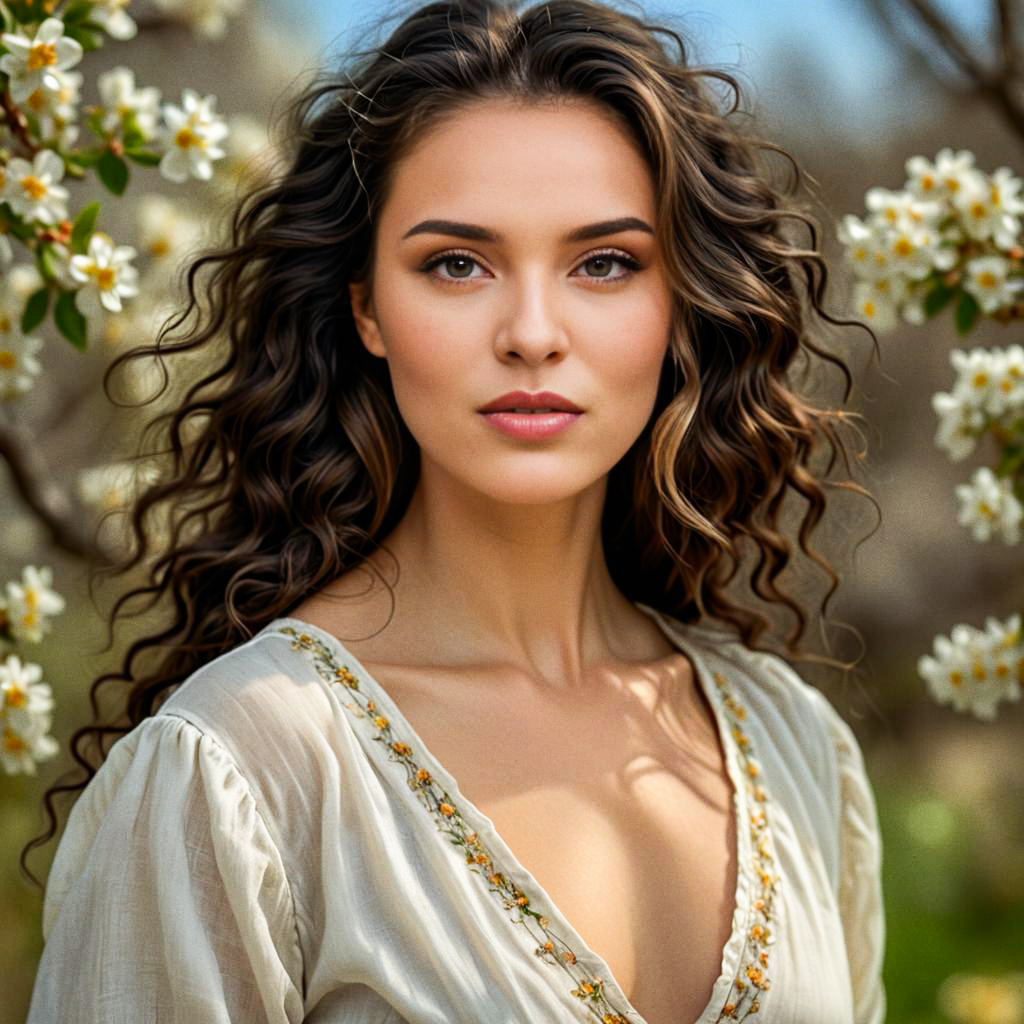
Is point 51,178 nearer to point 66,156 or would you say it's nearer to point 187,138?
point 66,156

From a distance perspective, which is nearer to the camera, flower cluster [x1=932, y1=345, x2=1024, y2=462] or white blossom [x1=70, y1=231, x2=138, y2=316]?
white blossom [x1=70, y1=231, x2=138, y2=316]

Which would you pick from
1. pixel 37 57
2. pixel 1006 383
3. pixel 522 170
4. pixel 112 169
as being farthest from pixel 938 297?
pixel 37 57

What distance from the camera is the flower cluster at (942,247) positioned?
2201 mm

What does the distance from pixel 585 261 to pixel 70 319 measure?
27.2 inches

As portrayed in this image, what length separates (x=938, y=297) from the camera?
2252 mm

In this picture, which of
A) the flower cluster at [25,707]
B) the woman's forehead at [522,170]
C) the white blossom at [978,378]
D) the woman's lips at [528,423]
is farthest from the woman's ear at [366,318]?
the white blossom at [978,378]

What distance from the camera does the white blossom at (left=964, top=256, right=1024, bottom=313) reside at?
7.20ft

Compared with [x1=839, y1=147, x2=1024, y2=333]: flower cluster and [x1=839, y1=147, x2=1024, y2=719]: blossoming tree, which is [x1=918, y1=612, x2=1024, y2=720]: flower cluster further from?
[x1=839, y1=147, x2=1024, y2=333]: flower cluster

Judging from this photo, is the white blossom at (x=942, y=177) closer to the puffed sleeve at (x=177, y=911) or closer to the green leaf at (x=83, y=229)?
the green leaf at (x=83, y=229)

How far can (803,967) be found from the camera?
6.19ft

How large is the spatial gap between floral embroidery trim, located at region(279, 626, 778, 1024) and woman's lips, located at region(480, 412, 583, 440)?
0.34 metres

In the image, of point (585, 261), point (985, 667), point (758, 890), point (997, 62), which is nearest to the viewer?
point (585, 261)

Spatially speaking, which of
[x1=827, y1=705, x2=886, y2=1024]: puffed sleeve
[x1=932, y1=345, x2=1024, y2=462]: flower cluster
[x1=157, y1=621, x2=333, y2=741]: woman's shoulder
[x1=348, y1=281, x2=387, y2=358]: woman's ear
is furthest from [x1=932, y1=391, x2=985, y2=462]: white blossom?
[x1=157, y1=621, x2=333, y2=741]: woman's shoulder

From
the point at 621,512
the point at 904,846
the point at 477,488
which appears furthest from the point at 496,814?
the point at 904,846
